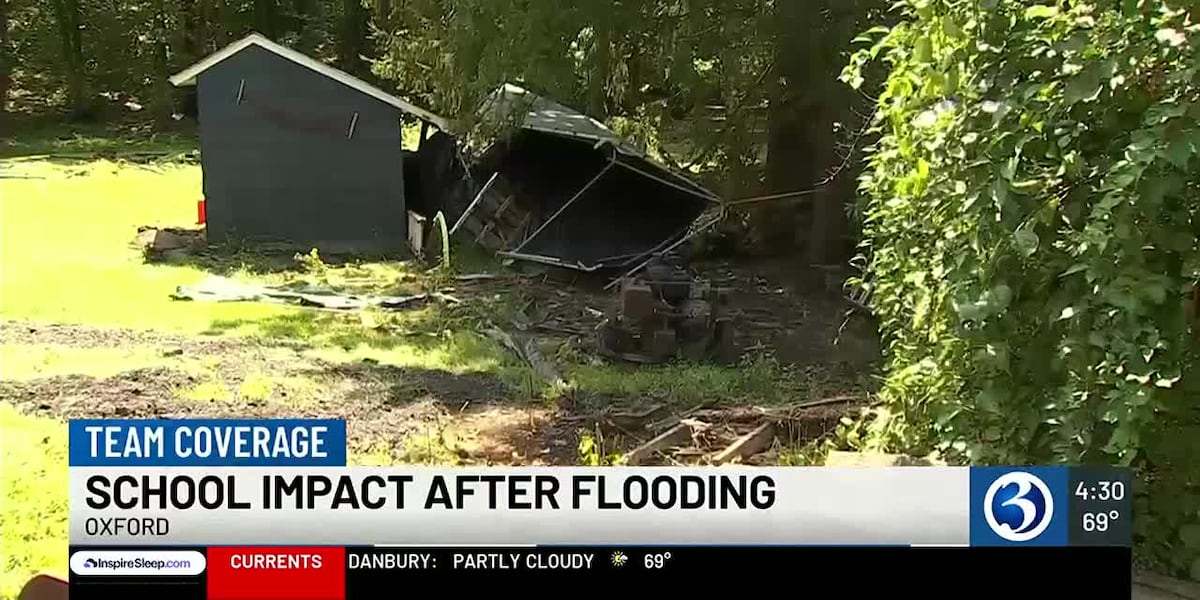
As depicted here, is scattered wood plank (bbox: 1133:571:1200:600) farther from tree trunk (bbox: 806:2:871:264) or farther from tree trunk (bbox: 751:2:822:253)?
tree trunk (bbox: 751:2:822:253)

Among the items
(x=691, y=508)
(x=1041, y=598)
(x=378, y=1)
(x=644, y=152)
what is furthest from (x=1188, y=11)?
(x=378, y=1)

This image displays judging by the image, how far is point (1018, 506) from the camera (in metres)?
1.63

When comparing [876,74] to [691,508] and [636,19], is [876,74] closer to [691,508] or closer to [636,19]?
[691,508]

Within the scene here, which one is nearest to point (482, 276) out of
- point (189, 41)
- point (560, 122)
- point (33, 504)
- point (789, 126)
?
point (560, 122)

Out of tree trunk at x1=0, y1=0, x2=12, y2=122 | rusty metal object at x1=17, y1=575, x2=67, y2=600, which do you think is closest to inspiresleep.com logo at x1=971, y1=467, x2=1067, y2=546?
rusty metal object at x1=17, y1=575, x2=67, y2=600

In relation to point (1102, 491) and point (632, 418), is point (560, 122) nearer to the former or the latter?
point (632, 418)

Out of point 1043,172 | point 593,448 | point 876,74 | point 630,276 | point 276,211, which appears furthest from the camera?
point 276,211

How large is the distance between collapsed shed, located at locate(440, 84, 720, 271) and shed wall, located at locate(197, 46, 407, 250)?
46 centimetres

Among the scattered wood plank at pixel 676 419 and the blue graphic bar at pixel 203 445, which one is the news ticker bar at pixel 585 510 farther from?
the scattered wood plank at pixel 676 419

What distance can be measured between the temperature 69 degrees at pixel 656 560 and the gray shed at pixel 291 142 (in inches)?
181

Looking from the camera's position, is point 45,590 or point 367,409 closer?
point 45,590

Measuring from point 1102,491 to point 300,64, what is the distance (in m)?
5.40

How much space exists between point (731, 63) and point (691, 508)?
350cm

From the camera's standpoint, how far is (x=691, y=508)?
1589mm
